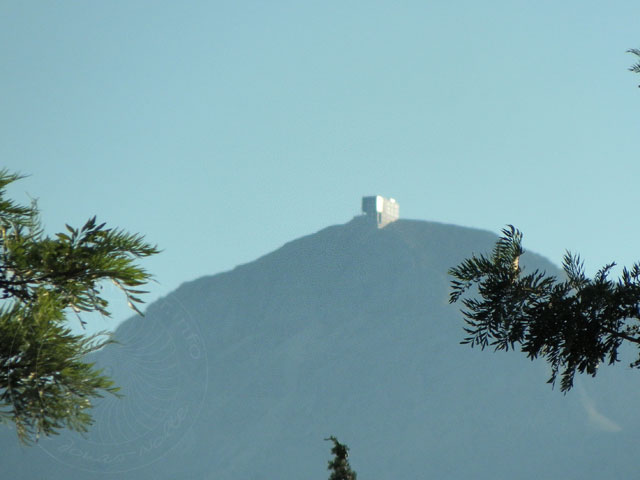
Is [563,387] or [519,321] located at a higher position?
[519,321]

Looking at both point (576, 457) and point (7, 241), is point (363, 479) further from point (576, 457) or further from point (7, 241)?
point (7, 241)

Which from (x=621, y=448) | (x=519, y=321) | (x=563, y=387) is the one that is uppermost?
(x=621, y=448)

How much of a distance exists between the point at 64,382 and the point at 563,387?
3567 millimetres

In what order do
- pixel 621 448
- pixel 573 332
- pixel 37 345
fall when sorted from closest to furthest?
pixel 37 345 → pixel 573 332 → pixel 621 448

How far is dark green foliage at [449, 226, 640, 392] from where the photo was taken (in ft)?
23.1

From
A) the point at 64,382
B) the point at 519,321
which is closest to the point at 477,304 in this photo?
the point at 519,321

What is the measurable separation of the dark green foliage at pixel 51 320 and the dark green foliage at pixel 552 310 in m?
2.61

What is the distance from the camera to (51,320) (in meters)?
6.08

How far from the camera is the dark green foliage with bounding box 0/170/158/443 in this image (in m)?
5.99

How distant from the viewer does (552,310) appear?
7289 mm

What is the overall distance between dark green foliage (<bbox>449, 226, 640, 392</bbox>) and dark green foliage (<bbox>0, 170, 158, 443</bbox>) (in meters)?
2.61

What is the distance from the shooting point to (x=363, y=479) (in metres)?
197

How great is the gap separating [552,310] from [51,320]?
363 cm

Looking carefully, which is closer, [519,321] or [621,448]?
[519,321]
